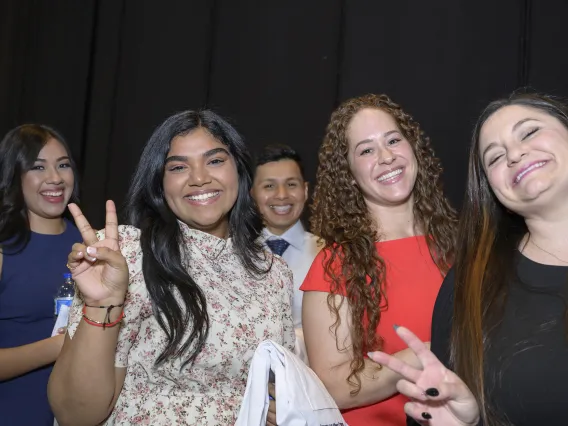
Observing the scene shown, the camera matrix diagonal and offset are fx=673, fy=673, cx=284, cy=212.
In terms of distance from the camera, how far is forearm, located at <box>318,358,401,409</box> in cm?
190

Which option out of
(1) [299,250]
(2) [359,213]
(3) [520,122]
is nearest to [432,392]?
(3) [520,122]

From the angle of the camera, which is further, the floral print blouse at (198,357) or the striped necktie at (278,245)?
the striped necktie at (278,245)

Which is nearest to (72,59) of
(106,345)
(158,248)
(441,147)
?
(441,147)

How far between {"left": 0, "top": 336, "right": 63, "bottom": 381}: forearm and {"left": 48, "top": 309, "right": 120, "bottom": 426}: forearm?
70cm

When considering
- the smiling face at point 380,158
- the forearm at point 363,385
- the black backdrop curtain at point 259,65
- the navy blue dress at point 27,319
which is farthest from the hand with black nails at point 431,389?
the black backdrop curtain at point 259,65

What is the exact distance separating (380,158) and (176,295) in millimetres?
796

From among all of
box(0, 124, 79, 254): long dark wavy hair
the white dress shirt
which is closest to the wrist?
box(0, 124, 79, 254): long dark wavy hair

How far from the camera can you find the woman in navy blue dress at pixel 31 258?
2.56 m

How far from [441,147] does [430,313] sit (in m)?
2.08

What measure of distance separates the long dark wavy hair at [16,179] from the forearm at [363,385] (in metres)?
1.46

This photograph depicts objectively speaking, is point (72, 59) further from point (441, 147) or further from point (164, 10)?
point (441, 147)

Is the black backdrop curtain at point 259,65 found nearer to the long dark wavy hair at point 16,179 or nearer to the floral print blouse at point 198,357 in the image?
the long dark wavy hair at point 16,179

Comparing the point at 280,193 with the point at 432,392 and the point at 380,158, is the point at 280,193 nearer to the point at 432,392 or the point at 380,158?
the point at 380,158

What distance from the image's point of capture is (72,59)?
15.0 feet
